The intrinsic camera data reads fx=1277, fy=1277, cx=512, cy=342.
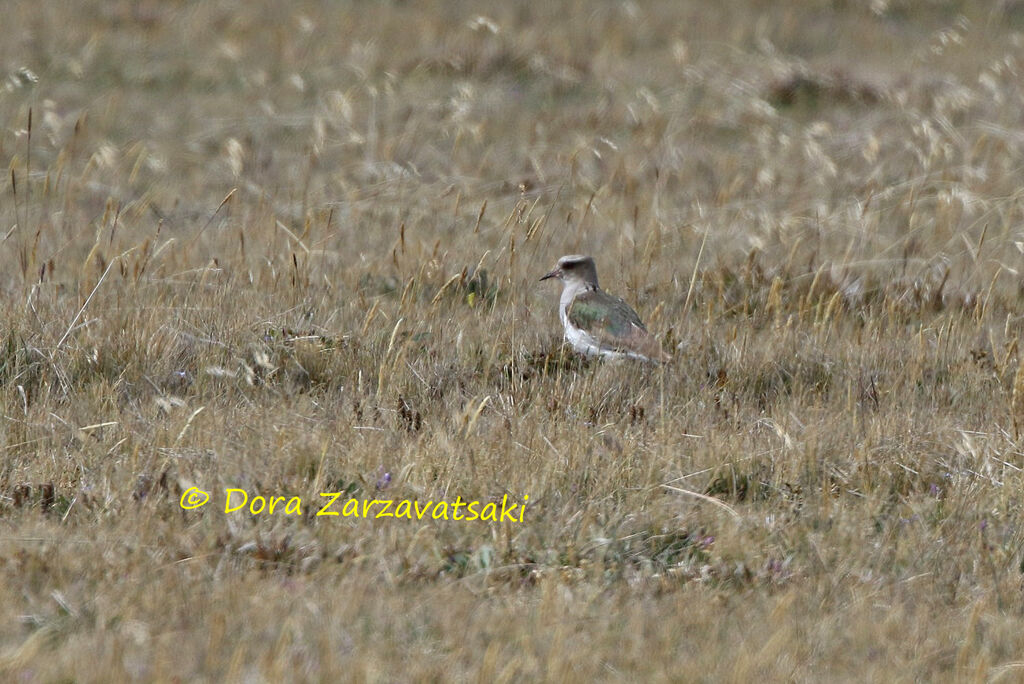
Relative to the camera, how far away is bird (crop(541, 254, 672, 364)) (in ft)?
21.4

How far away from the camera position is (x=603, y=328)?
670 centimetres

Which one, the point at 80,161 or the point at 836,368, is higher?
the point at 836,368

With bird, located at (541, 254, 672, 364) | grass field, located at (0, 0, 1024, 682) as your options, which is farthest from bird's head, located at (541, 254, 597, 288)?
grass field, located at (0, 0, 1024, 682)

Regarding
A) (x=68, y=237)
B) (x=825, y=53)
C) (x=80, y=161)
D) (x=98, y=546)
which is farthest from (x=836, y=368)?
(x=825, y=53)

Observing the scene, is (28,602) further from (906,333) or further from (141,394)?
(906,333)

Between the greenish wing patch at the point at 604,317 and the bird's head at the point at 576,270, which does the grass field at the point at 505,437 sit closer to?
the greenish wing patch at the point at 604,317

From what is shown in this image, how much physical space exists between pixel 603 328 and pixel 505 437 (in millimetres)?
1505

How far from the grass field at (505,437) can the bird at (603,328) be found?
0.10 m

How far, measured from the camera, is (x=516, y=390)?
5973 millimetres

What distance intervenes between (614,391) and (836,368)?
4.23 ft

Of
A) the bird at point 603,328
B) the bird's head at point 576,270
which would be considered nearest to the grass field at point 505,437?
the bird at point 603,328

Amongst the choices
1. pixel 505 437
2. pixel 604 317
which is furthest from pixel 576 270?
pixel 505 437

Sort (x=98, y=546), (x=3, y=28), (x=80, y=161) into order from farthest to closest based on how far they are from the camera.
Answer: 1. (x=3, y=28)
2. (x=80, y=161)
3. (x=98, y=546)

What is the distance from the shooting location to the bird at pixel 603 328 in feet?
21.4
